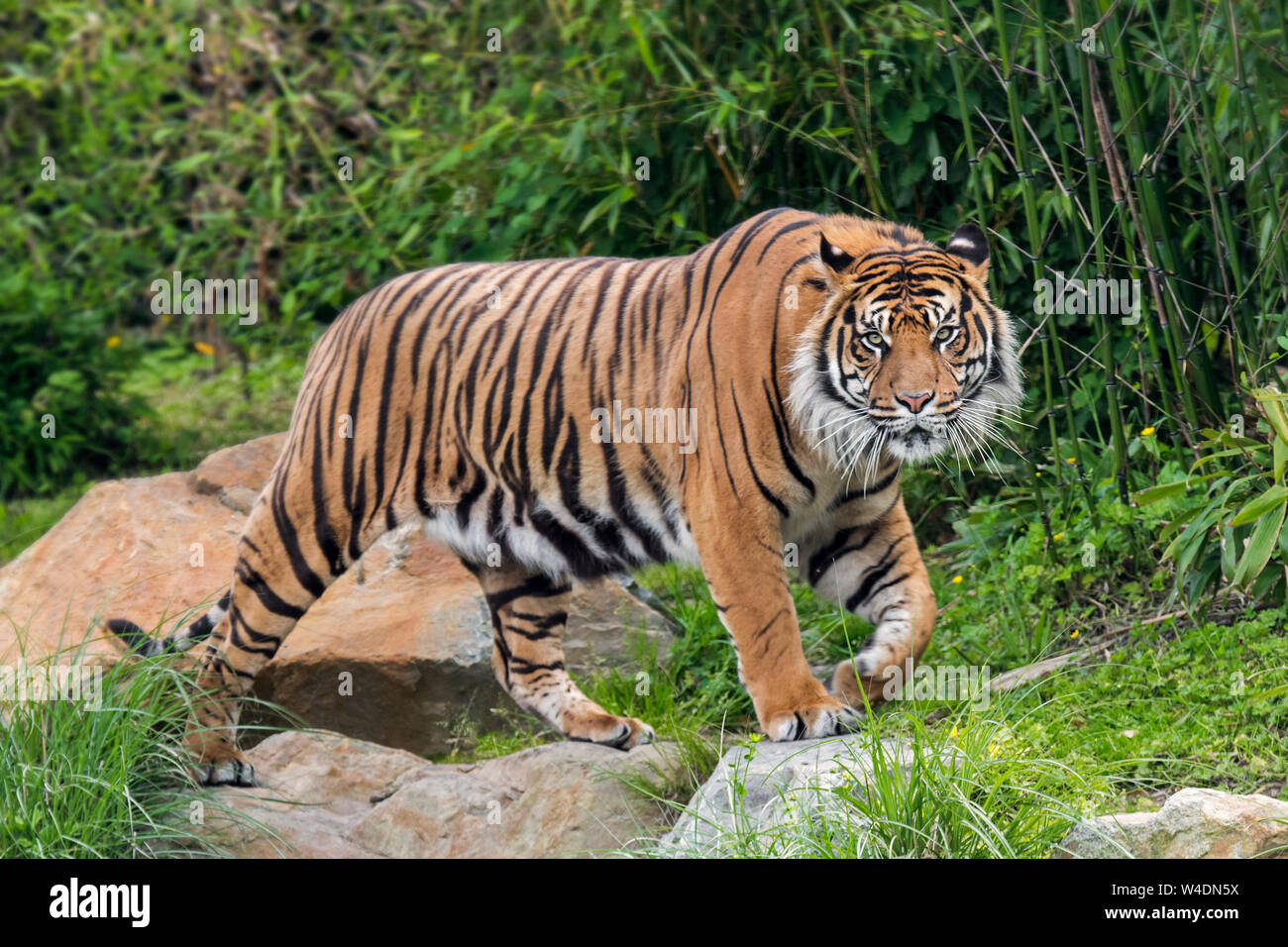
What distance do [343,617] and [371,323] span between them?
1.20m

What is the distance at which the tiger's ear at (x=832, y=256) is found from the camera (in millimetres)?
3934

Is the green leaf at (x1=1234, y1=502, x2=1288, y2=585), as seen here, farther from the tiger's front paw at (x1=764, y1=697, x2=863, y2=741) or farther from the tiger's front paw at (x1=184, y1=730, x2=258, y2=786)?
the tiger's front paw at (x1=184, y1=730, x2=258, y2=786)

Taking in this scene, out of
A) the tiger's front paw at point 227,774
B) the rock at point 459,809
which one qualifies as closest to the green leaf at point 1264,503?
the rock at point 459,809

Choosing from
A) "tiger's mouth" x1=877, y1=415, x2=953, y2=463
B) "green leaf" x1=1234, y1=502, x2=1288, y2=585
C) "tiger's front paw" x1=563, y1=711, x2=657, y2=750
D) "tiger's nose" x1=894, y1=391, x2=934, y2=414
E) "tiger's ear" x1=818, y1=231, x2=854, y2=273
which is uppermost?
"tiger's ear" x1=818, y1=231, x2=854, y2=273

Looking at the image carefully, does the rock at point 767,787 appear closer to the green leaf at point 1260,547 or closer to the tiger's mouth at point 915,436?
the tiger's mouth at point 915,436

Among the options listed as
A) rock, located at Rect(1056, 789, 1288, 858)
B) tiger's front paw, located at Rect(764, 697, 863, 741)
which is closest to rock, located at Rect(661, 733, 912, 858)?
tiger's front paw, located at Rect(764, 697, 863, 741)

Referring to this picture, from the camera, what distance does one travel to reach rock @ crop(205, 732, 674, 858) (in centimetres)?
387

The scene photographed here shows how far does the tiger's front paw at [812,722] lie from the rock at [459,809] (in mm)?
404

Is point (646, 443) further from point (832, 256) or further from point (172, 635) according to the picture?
point (172, 635)

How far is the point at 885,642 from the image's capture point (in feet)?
13.2

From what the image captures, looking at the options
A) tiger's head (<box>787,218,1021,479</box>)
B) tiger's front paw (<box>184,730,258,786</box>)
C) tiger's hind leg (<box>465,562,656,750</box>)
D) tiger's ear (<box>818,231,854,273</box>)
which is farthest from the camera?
tiger's hind leg (<box>465,562,656,750</box>)

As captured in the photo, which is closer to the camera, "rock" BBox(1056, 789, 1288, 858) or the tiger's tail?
"rock" BBox(1056, 789, 1288, 858)

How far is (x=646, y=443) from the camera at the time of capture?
427 cm

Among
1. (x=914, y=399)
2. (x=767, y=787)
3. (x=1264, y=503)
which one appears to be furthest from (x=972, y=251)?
(x=767, y=787)
